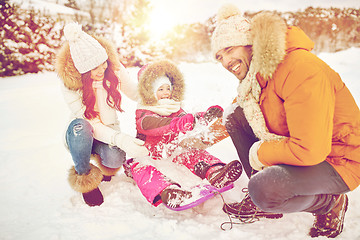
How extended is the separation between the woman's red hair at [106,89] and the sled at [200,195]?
927 millimetres

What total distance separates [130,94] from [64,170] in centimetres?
93

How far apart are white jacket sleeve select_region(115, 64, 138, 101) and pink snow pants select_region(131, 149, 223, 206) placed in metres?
0.66

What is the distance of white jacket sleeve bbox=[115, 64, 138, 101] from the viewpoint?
6.85 feet

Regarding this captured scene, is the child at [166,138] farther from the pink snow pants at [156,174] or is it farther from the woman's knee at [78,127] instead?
the woman's knee at [78,127]

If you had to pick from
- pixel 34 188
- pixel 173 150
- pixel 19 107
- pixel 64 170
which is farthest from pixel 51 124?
pixel 173 150

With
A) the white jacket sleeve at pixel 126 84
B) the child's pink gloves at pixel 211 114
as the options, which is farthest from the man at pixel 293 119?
the white jacket sleeve at pixel 126 84

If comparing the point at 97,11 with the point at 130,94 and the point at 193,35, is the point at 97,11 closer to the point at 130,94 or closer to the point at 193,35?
the point at 193,35

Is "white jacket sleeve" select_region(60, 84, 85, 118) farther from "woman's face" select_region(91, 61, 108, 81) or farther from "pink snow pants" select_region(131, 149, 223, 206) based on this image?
"pink snow pants" select_region(131, 149, 223, 206)

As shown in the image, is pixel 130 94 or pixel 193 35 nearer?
pixel 130 94

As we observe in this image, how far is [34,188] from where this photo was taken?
194 centimetres

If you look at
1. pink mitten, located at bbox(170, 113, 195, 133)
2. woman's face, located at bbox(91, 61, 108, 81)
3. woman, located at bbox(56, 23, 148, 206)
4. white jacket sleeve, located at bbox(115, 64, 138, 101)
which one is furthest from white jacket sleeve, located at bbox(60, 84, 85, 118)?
pink mitten, located at bbox(170, 113, 195, 133)

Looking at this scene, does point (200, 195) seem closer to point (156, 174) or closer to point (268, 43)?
point (156, 174)

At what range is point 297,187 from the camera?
117cm

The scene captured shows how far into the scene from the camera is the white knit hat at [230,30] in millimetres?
1301
